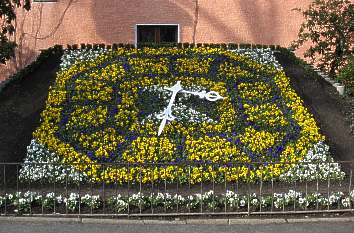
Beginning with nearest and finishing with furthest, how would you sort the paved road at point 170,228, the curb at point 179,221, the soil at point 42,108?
the paved road at point 170,228 < the curb at point 179,221 < the soil at point 42,108

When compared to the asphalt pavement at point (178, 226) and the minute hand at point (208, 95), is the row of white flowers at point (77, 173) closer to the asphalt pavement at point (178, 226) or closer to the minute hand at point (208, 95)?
the asphalt pavement at point (178, 226)

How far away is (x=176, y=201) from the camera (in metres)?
8.76

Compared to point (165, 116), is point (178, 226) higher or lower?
lower

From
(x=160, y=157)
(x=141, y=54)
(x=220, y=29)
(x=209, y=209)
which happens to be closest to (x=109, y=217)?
(x=209, y=209)

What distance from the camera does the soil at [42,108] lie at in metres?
11.5

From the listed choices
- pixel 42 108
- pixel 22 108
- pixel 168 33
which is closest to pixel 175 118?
pixel 42 108

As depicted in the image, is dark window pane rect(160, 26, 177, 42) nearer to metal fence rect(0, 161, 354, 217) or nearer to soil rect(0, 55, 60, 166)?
soil rect(0, 55, 60, 166)

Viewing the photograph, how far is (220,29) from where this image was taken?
60.3ft

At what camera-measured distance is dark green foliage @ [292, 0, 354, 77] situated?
1602 cm

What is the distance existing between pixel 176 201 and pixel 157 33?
10.5 metres

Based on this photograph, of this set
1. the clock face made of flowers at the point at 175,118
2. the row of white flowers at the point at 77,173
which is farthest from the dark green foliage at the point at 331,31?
the row of white flowers at the point at 77,173

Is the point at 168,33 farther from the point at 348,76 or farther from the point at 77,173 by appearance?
the point at 77,173

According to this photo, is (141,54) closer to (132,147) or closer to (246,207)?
(132,147)

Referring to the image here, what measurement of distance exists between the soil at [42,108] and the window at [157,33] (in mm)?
3366
